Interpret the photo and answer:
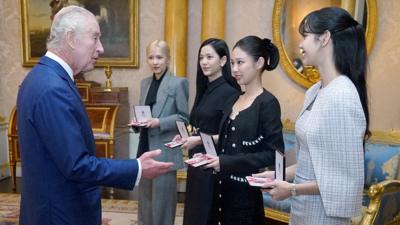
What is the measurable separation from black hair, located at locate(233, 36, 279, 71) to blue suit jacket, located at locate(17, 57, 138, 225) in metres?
0.88

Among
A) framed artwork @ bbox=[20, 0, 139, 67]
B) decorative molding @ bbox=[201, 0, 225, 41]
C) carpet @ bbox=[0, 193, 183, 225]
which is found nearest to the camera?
carpet @ bbox=[0, 193, 183, 225]

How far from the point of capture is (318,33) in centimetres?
146

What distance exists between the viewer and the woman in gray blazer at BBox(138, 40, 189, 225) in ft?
9.87

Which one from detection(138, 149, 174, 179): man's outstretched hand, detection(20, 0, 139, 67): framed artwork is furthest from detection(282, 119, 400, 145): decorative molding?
detection(20, 0, 139, 67): framed artwork

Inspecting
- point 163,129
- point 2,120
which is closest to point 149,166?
point 163,129

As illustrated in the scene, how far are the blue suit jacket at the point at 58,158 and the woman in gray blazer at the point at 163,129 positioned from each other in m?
1.42

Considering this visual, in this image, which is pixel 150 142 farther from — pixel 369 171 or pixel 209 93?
pixel 369 171

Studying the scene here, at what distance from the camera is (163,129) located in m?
2.95

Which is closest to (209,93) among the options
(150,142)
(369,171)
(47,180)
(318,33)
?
(150,142)

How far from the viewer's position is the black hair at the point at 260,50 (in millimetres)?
1986

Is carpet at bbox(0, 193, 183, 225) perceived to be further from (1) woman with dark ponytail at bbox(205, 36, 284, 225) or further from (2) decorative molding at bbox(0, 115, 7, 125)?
(1) woman with dark ponytail at bbox(205, 36, 284, 225)

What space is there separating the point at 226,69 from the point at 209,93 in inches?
8.5

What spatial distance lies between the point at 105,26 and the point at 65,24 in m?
3.71

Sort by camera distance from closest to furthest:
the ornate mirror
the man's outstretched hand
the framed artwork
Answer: the man's outstretched hand < the ornate mirror < the framed artwork
